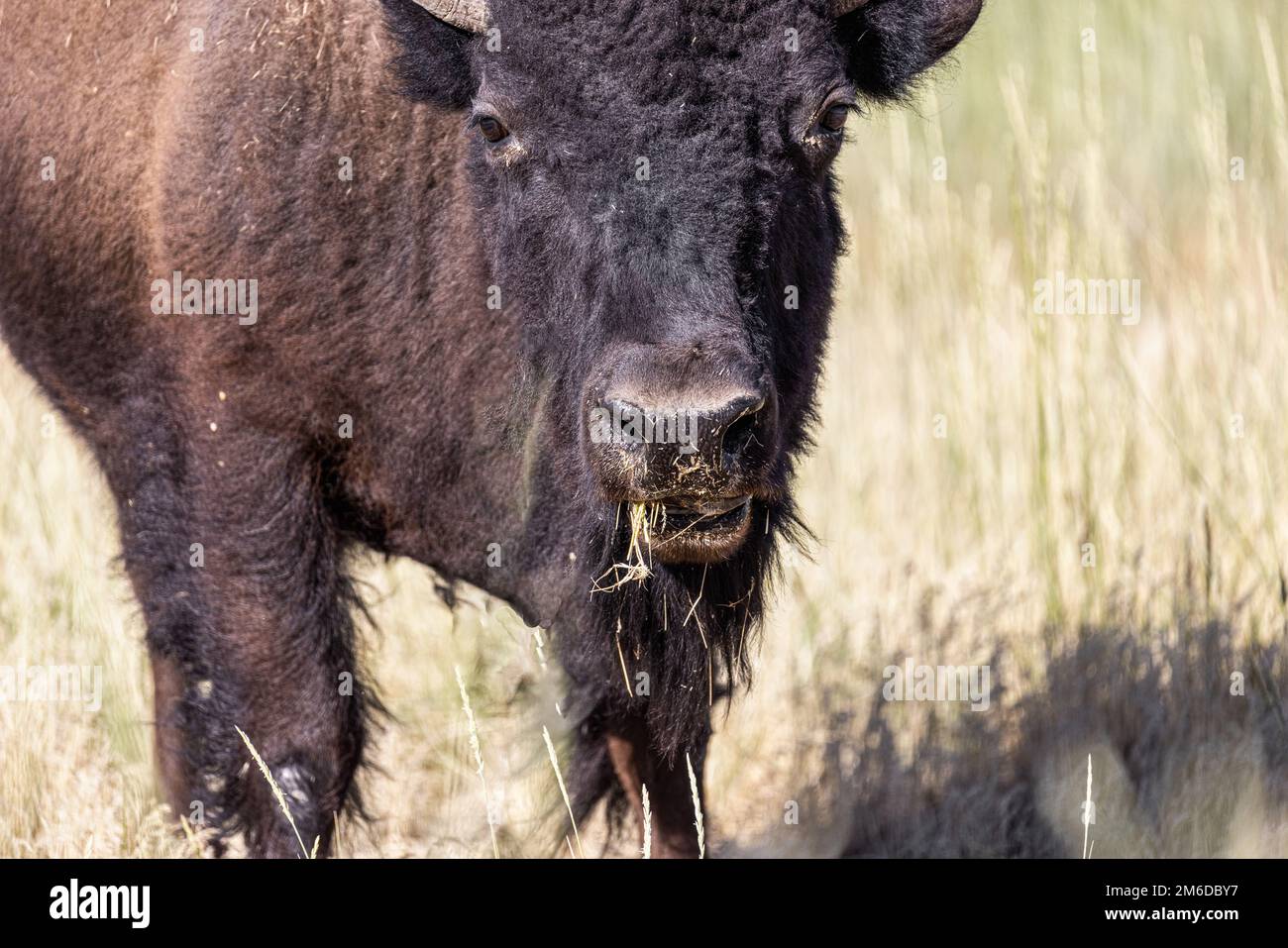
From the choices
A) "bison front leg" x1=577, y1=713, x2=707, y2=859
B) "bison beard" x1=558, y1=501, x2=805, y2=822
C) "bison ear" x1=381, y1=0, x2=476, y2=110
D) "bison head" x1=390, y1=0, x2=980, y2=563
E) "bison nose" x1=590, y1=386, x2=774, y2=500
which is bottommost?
"bison front leg" x1=577, y1=713, x2=707, y2=859

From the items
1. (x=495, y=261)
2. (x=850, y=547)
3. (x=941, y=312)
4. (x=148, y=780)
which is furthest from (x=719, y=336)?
(x=941, y=312)

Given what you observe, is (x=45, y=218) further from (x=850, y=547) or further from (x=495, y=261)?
(x=850, y=547)

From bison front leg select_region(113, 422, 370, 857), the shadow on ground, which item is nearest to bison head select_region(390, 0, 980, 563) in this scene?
bison front leg select_region(113, 422, 370, 857)

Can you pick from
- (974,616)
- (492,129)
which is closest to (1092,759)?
(974,616)

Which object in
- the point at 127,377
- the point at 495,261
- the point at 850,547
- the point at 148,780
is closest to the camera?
the point at 495,261

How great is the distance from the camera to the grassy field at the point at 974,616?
190 inches

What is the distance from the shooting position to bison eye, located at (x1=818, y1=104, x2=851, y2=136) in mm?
3572

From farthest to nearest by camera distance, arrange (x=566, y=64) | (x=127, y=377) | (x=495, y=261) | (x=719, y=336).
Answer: (x=127, y=377) → (x=495, y=261) → (x=566, y=64) → (x=719, y=336)

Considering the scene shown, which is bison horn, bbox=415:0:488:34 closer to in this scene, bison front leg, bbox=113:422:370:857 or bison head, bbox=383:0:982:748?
bison head, bbox=383:0:982:748

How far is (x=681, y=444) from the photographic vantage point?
117 inches

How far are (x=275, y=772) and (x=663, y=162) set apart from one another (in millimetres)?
1992

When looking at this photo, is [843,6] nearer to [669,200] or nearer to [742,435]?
[669,200]

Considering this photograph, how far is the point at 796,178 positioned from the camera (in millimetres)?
3551

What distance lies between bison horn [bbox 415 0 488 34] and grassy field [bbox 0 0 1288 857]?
1370mm
